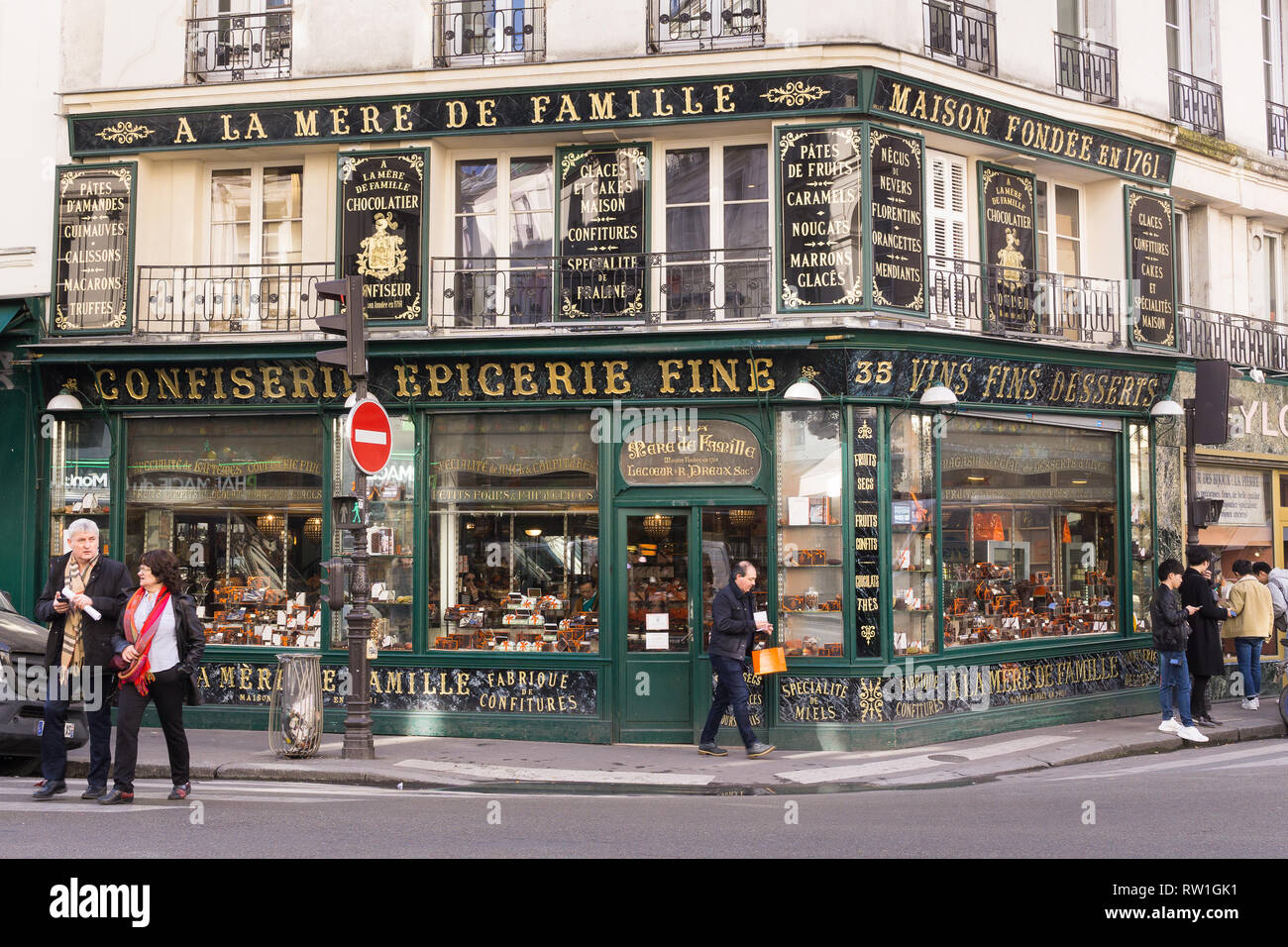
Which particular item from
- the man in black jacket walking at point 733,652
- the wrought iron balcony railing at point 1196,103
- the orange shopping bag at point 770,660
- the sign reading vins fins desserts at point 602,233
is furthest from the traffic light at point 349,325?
the wrought iron balcony railing at point 1196,103

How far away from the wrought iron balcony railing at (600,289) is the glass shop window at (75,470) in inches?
166

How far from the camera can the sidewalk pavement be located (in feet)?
39.9

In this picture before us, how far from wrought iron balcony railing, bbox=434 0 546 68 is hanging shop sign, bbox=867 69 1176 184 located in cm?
379

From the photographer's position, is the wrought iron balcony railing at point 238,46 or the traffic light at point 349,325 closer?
the traffic light at point 349,325

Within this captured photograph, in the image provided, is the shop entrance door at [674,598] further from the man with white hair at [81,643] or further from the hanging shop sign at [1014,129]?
the man with white hair at [81,643]

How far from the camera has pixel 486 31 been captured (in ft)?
50.6

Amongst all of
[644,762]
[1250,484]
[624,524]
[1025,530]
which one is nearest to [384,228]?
[624,524]

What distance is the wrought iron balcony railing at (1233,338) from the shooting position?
18.3 m

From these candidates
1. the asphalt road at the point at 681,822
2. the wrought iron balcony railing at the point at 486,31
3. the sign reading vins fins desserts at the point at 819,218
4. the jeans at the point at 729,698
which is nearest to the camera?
the asphalt road at the point at 681,822

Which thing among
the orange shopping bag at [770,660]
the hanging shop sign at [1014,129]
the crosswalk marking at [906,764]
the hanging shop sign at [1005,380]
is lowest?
the crosswalk marking at [906,764]

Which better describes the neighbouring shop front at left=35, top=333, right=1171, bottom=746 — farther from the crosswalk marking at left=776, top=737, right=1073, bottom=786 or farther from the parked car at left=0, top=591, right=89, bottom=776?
the parked car at left=0, top=591, right=89, bottom=776

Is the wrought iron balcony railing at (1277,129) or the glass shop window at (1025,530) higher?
the wrought iron balcony railing at (1277,129)

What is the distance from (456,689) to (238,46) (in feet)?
25.3

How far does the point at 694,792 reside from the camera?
39.0 feet
